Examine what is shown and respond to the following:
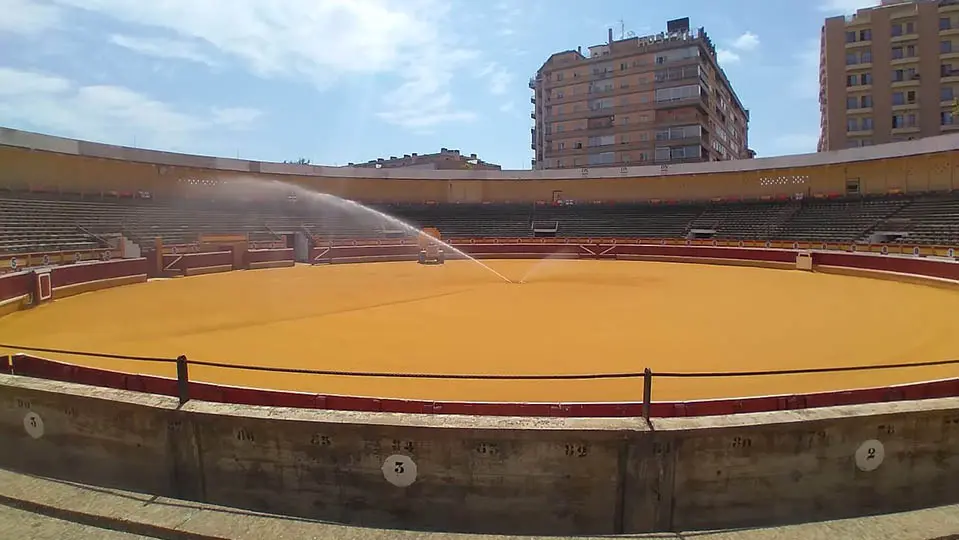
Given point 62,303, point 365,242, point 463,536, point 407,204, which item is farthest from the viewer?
point 407,204

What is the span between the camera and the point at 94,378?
6480 millimetres

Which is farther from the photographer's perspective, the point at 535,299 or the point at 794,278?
the point at 794,278

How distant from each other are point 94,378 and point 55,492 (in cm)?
163

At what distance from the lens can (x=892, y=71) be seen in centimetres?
5753

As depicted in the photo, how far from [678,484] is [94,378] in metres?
6.55

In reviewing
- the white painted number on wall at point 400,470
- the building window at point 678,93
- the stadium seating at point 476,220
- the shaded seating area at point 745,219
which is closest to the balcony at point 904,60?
the building window at point 678,93

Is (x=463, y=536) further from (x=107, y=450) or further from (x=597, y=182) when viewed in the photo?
(x=597, y=182)

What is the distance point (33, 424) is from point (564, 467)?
18.8 feet

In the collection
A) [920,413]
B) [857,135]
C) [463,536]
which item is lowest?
[463,536]

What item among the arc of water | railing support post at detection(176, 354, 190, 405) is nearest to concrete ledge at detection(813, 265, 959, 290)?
railing support post at detection(176, 354, 190, 405)

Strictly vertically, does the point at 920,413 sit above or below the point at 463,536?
above

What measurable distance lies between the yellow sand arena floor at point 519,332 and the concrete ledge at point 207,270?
6.29 meters

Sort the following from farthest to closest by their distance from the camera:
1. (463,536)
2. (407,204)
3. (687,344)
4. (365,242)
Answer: (407,204)
(365,242)
(687,344)
(463,536)

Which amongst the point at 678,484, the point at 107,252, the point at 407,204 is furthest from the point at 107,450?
the point at 407,204
